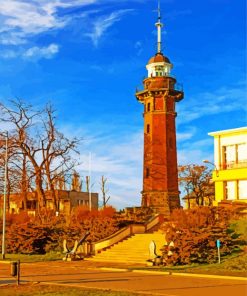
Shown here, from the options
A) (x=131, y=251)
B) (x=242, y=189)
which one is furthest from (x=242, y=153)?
(x=131, y=251)

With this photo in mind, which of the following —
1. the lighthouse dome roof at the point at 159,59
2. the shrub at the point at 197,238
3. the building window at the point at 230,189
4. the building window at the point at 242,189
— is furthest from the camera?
the lighthouse dome roof at the point at 159,59

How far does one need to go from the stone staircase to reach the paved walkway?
395cm

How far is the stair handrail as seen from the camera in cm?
3296

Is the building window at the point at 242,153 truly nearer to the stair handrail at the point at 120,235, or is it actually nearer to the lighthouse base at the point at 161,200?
the lighthouse base at the point at 161,200

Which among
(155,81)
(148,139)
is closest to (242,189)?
(148,139)

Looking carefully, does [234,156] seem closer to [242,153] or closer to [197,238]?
[242,153]

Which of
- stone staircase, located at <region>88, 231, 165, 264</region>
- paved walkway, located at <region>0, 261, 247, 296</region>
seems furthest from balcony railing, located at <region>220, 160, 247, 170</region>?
paved walkway, located at <region>0, 261, 247, 296</region>

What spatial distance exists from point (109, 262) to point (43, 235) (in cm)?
882

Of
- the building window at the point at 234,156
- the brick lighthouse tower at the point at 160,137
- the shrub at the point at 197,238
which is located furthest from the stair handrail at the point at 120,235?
the building window at the point at 234,156

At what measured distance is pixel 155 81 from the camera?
182 feet

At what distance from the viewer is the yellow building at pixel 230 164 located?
4984 cm

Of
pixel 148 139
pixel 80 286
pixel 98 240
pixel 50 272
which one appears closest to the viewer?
pixel 80 286

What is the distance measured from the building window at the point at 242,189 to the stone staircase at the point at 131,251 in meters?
18.0

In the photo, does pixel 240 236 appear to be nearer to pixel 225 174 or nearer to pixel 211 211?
pixel 211 211
